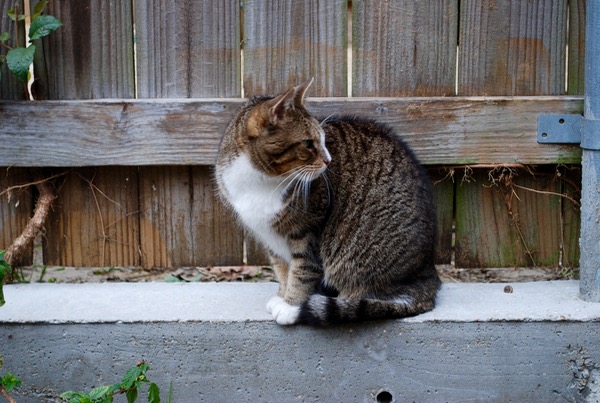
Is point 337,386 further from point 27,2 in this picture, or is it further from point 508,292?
point 27,2

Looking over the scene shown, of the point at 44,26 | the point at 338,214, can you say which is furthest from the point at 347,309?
the point at 44,26

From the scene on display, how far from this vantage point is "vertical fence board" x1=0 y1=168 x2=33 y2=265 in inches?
146

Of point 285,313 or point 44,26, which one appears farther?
point 44,26

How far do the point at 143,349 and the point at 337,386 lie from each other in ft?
2.46

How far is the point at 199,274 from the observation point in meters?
4.07

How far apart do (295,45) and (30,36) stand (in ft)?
3.46

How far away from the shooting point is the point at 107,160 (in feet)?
11.8

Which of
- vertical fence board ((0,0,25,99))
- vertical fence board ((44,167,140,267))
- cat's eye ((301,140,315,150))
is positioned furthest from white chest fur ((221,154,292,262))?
vertical fence board ((0,0,25,99))

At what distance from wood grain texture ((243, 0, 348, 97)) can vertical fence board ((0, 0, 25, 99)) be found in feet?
3.03

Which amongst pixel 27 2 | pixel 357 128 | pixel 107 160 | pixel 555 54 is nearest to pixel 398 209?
pixel 357 128

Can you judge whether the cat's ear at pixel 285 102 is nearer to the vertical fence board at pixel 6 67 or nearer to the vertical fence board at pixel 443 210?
the vertical fence board at pixel 443 210

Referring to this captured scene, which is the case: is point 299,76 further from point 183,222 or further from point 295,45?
point 183,222

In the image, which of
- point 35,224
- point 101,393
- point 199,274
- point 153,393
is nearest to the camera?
point 101,393

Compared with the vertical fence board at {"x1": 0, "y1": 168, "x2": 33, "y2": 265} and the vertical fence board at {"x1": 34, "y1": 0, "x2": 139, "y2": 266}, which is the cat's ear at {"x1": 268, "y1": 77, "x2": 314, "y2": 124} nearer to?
the vertical fence board at {"x1": 34, "y1": 0, "x2": 139, "y2": 266}
